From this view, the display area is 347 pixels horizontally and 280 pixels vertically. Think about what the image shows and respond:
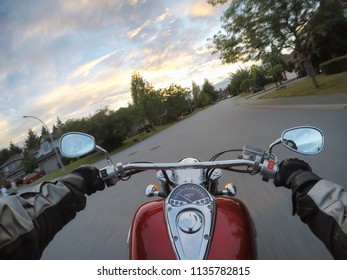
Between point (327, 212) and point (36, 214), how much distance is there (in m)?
1.29

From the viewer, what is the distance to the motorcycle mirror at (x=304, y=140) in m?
1.91

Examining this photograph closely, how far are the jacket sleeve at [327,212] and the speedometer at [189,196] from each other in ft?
1.49

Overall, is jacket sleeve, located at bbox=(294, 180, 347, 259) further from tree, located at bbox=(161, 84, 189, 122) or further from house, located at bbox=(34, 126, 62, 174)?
tree, located at bbox=(161, 84, 189, 122)

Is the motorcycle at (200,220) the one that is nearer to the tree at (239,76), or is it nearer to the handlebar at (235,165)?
the handlebar at (235,165)

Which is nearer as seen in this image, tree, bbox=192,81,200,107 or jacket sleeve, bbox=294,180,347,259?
jacket sleeve, bbox=294,180,347,259

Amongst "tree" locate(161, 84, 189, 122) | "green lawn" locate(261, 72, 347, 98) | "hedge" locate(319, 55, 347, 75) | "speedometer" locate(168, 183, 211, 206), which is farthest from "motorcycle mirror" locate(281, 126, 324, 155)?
"tree" locate(161, 84, 189, 122)

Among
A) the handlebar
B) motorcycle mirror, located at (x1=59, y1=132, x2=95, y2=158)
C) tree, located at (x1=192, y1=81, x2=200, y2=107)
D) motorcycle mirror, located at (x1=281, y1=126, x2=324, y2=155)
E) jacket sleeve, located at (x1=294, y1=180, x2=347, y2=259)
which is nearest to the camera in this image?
jacket sleeve, located at (x1=294, y1=180, x2=347, y2=259)

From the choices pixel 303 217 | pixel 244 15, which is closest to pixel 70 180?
pixel 303 217

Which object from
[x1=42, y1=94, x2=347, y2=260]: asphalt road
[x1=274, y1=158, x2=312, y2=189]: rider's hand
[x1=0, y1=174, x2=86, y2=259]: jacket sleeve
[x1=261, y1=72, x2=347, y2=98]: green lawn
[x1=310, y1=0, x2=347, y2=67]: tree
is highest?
[x1=310, y1=0, x2=347, y2=67]: tree

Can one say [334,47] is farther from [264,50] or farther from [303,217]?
[303,217]

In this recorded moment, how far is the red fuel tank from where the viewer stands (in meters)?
1.45

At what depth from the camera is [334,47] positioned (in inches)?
1297

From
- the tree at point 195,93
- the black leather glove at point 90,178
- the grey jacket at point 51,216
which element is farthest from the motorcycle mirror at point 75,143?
the tree at point 195,93

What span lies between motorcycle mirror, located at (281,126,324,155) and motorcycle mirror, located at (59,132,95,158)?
1.29m
